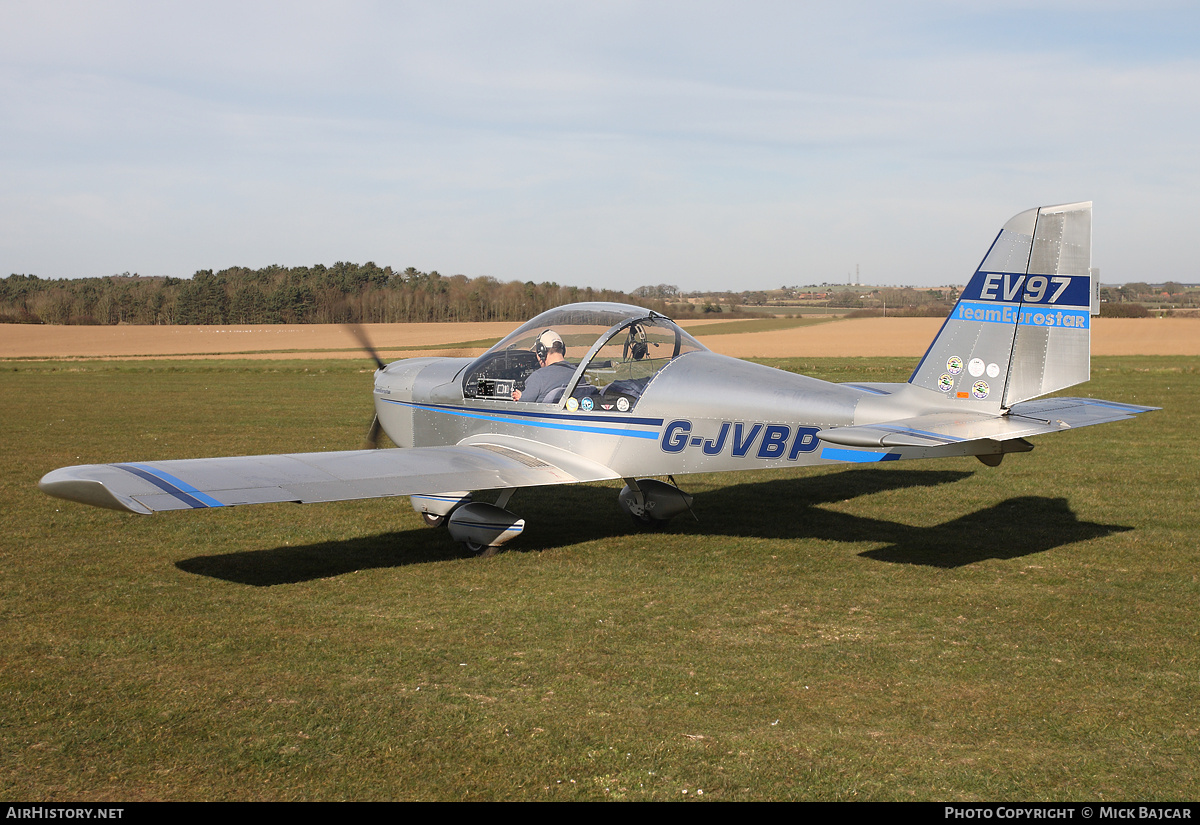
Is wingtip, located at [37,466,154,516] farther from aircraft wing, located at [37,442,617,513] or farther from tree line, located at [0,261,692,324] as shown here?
tree line, located at [0,261,692,324]

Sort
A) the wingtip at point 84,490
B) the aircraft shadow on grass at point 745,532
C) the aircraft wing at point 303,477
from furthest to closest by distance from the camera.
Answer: the aircraft shadow on grass at point 745,532 → the aircraft wing at point 303,477 → the wingtip at point 84,490

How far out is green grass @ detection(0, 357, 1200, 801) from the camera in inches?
158

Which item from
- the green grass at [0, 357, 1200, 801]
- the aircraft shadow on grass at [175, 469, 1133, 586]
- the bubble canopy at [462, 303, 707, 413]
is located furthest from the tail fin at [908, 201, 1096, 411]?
the bubble canopy at [462, 303, 707, 413]

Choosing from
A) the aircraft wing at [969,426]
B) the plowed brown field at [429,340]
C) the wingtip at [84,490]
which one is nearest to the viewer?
the wingtip at [84,490]

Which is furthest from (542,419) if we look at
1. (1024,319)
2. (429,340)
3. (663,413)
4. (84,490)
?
(429,340)

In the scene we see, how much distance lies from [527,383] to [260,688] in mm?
4036

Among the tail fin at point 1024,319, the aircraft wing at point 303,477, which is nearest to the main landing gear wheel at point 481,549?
the aircraft wing at point 303,477

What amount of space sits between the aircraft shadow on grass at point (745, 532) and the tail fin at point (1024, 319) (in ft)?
5.43

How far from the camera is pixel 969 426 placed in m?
6.38

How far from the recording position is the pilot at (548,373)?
8227 millimetres

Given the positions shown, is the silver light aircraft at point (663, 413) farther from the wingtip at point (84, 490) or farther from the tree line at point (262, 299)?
the tree line at point (262, 299)

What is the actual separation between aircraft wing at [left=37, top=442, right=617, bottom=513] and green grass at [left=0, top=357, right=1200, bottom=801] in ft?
2.56

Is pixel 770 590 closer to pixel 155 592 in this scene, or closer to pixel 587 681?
pixel 587 681

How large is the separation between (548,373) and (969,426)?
3.64 metres
